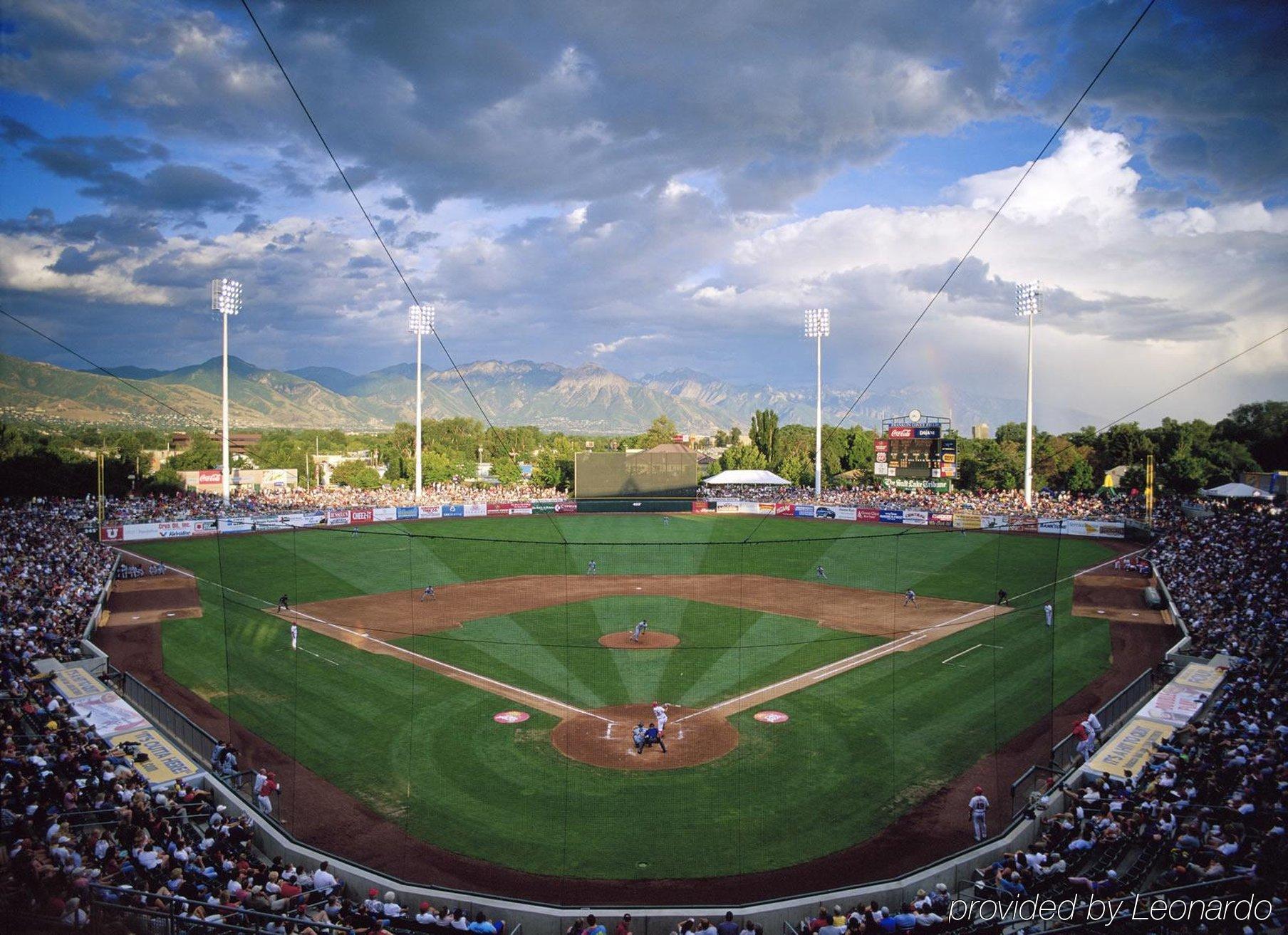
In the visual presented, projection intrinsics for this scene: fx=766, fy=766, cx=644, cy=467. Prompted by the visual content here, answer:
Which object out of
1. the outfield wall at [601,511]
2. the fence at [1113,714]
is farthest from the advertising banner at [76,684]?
the fence at [1113,714]

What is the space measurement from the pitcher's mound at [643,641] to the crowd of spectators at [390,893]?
1669 centimetres

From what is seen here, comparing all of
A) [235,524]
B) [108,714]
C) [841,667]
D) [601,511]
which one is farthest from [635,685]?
[601,511]

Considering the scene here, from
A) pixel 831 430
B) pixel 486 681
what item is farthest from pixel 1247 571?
pixel 831 430

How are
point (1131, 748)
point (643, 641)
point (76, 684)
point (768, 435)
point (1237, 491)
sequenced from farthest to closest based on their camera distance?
point (768, 435) → point (1237, 491) → point (643, 641) → point (76, 684) → point (1131, 748)

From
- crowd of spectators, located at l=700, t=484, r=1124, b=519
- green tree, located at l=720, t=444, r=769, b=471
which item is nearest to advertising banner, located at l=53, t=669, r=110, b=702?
crowd of spectators, located at l=700, t=484, r=1124, b=519

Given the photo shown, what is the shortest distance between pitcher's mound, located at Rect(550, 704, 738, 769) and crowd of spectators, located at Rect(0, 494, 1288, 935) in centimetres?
750

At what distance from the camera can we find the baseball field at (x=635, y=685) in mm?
16672

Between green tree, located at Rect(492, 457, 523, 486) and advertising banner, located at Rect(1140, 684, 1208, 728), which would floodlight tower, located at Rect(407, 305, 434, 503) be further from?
advertising banner, located at Rect(1140, 684, 1208, 728)

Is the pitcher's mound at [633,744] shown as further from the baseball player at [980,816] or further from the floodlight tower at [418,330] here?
the floodlight tower at [418,330]

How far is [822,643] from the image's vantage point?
3055cm

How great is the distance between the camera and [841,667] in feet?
89.6

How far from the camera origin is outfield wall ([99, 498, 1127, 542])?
165 feet

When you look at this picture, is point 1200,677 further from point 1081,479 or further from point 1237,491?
point 1081,479

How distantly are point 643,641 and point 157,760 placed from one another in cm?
1768
